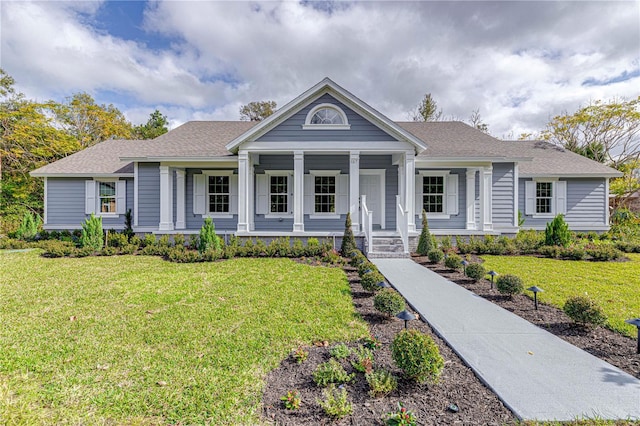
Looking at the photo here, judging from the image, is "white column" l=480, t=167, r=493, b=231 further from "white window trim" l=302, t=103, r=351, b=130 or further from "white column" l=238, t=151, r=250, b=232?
"white column" l=238, t=151, r=250, b=232

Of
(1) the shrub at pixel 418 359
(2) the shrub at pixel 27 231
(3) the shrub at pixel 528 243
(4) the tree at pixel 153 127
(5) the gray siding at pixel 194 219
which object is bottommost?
(1) the shrub at pixel 418 359

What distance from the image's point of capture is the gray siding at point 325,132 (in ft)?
36.0

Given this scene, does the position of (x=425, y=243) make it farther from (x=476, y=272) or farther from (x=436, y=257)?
(x=476, y=272)

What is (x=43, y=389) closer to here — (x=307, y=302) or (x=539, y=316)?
(x=307, y=302)

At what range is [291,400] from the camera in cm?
247

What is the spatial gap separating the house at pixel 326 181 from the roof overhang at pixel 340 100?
0.04m

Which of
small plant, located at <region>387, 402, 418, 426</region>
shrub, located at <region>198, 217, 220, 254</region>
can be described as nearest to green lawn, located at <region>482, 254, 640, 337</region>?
small plant, located at <region>387, 402, 418, 426</region>

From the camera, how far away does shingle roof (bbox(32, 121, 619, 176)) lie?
12.2 meters

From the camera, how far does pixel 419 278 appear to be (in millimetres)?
7207

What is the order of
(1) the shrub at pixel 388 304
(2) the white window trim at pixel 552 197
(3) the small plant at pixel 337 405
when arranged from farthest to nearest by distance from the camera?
(2) the white window trim at pixel 552 197 → (1) the shrub at pixel 388 304 → (3) the small plant at pixel 337 405

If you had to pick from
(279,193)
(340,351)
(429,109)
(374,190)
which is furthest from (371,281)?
(429,109)

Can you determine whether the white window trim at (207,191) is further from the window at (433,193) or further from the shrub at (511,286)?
the shrub at (511,286)

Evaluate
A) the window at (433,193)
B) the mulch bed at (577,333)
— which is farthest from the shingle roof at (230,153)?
the mulch bed at (577,333)

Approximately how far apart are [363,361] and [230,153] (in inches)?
423
